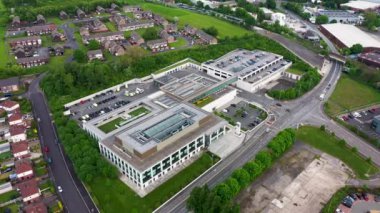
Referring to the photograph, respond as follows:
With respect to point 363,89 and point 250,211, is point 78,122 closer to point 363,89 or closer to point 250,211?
point 250,211

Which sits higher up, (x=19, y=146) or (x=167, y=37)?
(x=167, y=37)

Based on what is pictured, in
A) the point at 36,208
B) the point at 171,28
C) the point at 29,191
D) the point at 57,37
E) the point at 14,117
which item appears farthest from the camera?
the point at 171,28

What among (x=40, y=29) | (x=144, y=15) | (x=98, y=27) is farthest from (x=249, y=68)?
(x=40, y=29)

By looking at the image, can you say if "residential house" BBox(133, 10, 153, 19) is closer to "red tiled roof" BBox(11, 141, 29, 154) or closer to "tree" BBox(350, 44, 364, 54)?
"tree" BBox(350, 44, 364, 54)

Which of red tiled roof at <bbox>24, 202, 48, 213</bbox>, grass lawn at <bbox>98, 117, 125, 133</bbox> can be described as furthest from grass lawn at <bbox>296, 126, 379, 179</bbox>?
red tiled roof at <bbox>24, 202, 48, 213</bbox>

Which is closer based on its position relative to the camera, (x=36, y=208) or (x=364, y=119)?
(x=36, y=208)

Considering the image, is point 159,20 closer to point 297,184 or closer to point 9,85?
point 9,85

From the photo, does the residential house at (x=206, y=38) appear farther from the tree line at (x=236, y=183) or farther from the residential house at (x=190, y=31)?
the tree line at (x=236, y=183)
